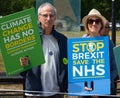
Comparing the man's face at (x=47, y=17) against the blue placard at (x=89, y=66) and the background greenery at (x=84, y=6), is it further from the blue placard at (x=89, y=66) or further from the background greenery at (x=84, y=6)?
the background greenery at (x=84, y=6)

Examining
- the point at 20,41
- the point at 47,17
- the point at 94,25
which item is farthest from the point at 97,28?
the point at 20,41

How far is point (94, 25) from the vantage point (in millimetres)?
4867

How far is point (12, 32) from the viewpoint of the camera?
472 cm

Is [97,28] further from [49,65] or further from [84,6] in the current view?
[84,6]

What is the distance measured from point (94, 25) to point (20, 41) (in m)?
0.79

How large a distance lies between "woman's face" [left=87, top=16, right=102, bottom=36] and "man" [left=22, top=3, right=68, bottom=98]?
0.97ft

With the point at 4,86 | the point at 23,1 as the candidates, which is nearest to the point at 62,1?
the point at 4,86

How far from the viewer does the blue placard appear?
187 inches

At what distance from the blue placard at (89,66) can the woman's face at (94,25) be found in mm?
93

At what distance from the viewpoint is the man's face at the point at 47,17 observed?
476 cm

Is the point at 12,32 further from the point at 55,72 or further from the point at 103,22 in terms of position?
the point at 103,22

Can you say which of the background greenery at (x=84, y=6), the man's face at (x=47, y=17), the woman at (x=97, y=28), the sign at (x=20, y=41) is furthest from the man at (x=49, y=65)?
the background greenery at (x=84, y=6)

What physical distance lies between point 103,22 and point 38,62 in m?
0.81

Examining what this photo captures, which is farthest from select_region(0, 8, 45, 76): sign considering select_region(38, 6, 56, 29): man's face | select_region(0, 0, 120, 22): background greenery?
select_region(0, 0, 120, 22): background greenery
